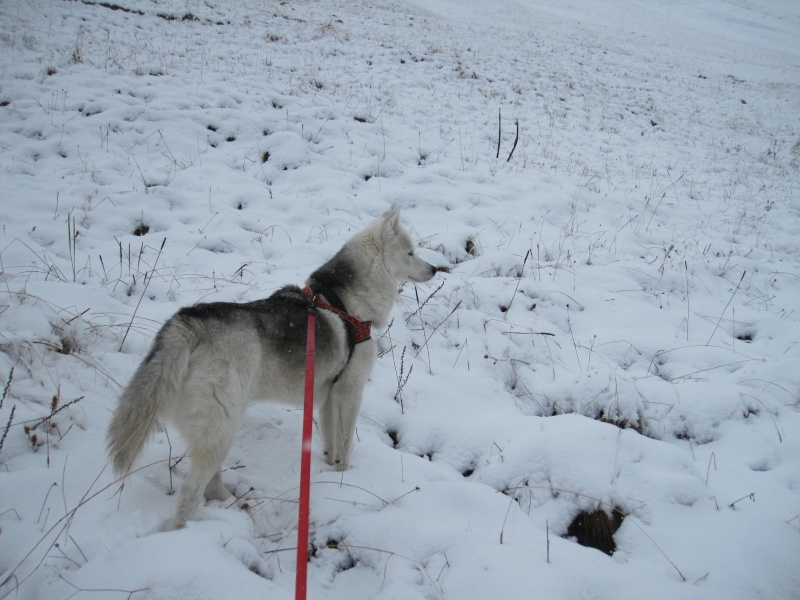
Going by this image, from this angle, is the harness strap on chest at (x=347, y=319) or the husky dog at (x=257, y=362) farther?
the harness strap on chest at (x=347, y=319)

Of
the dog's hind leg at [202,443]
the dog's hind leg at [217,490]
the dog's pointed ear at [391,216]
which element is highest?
the dog's pointed ear at [391,216]

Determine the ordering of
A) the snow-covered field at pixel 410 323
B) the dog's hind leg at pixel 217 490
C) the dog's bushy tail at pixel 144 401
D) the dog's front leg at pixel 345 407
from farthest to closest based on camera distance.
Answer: the dog's front leg at pixel 345 407
the dog's hind leg at pixel 217 490
the snow-covered field at pixel 410 323
the dog's bushy tail at pixel 144 401

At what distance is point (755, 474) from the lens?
9.36 ft

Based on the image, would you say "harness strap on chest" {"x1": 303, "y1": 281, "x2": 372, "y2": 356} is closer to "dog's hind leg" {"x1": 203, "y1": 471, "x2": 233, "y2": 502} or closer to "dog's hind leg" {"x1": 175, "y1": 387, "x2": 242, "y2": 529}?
"dog's hind leg" {"x1": 175, "y1": 387, "x2": 242, "y2": 529}

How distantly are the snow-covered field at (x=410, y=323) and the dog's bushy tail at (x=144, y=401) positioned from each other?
360 mm

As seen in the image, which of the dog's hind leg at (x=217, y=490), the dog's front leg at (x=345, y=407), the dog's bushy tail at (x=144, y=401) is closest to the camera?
the dog's bushy tail at (x=144, y=401)

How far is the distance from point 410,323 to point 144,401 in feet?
9.30

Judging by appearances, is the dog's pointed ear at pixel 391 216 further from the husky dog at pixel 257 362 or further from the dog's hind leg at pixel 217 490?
the dog's hind leg at pixel 217 490

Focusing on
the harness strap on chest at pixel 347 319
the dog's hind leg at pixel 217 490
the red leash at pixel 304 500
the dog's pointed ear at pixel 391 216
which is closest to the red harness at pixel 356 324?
the harness strap on chest at pixel 347 319

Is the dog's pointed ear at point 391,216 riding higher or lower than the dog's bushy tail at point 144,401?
higher

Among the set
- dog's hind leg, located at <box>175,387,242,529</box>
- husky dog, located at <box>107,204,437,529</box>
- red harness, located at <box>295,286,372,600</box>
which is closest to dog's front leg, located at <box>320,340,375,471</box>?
husky dog, located at <box>107,204,437,529</box>

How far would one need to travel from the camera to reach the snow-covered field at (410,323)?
221cm

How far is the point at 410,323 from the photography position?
4551 millimetres

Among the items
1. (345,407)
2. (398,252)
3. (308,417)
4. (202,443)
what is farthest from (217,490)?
(398,252)
